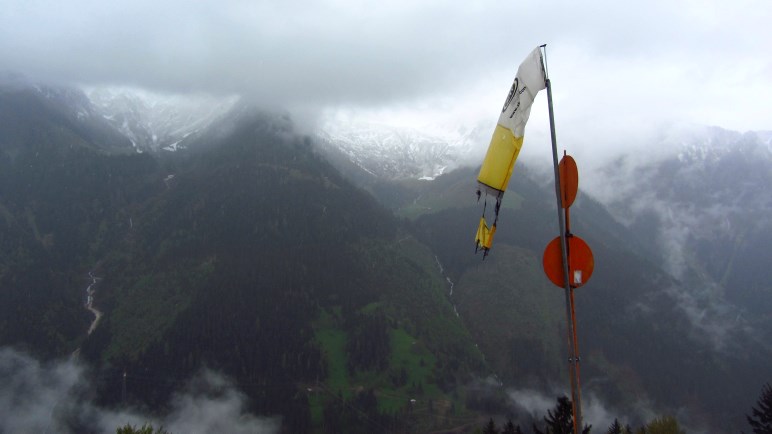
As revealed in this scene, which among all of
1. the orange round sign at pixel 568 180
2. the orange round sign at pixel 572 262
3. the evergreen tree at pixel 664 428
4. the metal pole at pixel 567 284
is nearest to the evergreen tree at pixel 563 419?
the evergreen tree at pixel 664 428

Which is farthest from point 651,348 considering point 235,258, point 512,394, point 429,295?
point 235,258

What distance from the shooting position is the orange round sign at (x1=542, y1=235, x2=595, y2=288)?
664cm

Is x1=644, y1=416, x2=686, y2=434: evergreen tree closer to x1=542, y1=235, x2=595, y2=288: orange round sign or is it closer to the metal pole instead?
the metal pole

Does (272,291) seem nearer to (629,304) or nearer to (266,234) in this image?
(266,234)

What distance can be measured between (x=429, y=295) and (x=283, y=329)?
158 ft

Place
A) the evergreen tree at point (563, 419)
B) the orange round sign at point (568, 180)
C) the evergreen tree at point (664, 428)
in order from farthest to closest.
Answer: the evergreen tree at point (664, 428)
the evergreen tree at point (563, 419)
the orange round sign at point (568, 180)

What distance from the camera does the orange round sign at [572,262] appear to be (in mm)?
6641

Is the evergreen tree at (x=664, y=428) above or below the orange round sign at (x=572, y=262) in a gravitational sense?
above

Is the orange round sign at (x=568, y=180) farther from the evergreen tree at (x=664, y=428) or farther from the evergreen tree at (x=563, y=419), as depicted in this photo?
the evergreen tree at (x=664, y=428)

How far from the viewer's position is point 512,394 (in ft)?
460

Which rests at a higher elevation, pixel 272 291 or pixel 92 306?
pixel 272 291

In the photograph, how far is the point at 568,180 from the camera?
6.70 meters

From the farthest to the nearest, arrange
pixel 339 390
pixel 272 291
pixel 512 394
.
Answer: pixel 272 291
pixel 512 394
pixel 339 390

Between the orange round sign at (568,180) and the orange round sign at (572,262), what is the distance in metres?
0.51
